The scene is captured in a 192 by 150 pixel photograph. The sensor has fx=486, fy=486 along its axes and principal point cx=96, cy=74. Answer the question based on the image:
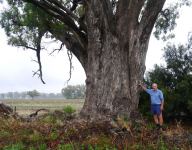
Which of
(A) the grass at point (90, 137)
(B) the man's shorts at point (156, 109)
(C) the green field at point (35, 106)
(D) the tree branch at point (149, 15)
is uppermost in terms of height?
(D) the tree branch at point (149, 15)

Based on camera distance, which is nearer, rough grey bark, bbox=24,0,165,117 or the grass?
the grass

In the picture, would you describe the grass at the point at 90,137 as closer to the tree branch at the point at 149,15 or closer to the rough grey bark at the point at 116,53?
the rough grey bark at the point at 116,53

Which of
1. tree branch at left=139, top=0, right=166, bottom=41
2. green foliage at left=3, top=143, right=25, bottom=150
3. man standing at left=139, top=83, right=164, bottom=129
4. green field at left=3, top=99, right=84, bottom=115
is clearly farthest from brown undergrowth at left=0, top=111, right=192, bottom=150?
green field at left=3, top=99, right=84, bottom=115

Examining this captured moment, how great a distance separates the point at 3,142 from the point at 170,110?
9904 millimetres

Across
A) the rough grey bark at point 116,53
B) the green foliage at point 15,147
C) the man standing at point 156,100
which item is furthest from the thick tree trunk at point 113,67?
the green foliage at point 15,147

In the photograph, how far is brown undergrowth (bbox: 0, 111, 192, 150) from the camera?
1237 cm

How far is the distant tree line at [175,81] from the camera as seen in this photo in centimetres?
2145

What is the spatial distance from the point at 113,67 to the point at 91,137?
5.02 metres

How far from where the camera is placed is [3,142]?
44.1ft

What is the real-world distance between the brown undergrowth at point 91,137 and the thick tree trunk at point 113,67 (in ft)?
8.73

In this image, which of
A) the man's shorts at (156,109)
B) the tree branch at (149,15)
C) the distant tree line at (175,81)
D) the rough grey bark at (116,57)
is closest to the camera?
the rough grey bark at (116,57)

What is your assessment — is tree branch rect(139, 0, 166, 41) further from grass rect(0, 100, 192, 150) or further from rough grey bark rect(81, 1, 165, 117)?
grass rect(0, 100, 192, 150)

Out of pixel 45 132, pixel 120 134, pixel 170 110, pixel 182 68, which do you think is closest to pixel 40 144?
pixel 45 132

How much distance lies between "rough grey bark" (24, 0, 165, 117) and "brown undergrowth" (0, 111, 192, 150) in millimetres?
2694
